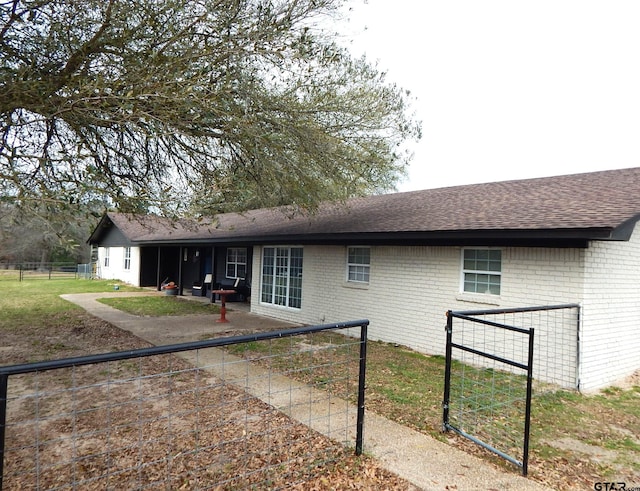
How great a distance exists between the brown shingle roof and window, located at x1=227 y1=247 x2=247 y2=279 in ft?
10.1

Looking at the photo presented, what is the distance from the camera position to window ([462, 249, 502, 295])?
24.4 feet

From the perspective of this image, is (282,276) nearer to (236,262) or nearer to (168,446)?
(236,262)

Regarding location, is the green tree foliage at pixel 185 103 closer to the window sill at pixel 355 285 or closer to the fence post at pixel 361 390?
the window sill at pixel 355 285

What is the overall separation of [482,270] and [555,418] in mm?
3076

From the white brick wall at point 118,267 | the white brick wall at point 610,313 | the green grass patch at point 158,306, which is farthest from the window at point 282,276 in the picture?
the white brick wall at point 118,267

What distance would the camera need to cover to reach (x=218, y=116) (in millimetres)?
6254

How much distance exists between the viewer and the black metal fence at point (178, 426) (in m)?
3.27

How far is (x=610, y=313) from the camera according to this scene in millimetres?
6848

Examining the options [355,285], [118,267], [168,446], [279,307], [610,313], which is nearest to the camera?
[168,446]

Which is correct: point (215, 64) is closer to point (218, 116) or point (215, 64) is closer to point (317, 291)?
point (218, 116)

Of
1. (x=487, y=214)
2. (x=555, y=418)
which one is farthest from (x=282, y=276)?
(x=555, y=418)

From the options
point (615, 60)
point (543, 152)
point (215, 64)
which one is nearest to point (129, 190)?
point (215, 64)

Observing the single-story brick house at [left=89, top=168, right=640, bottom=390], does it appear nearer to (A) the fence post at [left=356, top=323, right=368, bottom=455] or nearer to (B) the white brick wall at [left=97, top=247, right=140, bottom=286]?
(A) the fence post at [left=356, top=323, right=368, bottom=455]

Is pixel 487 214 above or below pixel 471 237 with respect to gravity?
above
